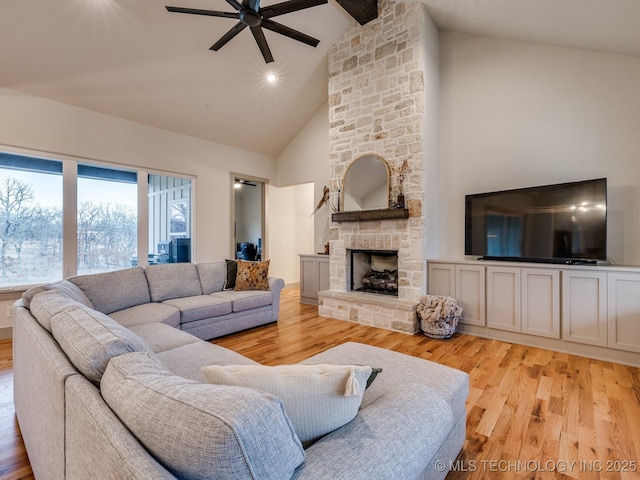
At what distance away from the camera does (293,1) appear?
257 cm

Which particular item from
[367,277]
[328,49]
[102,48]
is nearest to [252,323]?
[367,277]

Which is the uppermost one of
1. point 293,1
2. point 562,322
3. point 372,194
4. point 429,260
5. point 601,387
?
point 293,1

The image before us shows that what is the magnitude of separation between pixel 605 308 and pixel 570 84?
244 centimetres

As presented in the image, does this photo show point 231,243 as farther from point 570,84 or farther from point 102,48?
point 570,84

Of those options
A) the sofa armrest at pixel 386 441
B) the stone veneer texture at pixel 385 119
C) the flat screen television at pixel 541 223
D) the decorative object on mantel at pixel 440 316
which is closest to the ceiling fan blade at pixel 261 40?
the stone veneer texture at pixel 385 119

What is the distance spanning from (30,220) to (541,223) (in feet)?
19.5

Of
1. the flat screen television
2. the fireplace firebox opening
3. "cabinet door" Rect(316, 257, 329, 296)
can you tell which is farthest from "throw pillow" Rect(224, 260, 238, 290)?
the flat screen television

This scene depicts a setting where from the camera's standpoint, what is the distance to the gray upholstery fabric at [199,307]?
125 inches

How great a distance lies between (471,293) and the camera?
3.64 m

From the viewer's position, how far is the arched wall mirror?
4.17m

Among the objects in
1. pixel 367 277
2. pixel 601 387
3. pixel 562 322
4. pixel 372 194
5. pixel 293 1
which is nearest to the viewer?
pixel 601 387

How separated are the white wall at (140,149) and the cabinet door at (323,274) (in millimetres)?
1808

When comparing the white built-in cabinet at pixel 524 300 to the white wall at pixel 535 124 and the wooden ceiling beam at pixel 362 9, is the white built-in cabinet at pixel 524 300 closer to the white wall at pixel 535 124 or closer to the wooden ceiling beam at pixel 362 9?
the white wall at pixel 535 124

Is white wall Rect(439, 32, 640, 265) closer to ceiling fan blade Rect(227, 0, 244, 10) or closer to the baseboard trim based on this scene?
ceiling fan blade Rect(227, 0, 244, 10)
